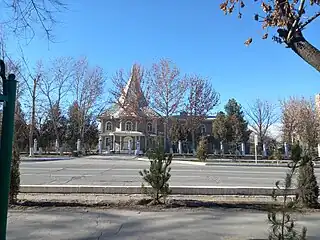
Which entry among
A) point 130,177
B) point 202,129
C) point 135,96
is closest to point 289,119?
point 202,129

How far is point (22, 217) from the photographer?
261 inches

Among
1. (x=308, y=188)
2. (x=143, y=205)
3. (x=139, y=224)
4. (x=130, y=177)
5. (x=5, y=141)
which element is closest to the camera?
(x=5, y=141)

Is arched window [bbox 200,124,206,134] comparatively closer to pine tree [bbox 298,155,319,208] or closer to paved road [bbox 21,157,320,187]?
paved road [bbox 21,157,320,187]

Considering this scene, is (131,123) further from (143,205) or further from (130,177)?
(143,205)

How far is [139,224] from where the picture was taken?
6.14 m

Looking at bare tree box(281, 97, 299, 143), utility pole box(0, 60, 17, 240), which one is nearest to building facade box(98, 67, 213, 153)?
bare tree box(281, 97, 299, 143)

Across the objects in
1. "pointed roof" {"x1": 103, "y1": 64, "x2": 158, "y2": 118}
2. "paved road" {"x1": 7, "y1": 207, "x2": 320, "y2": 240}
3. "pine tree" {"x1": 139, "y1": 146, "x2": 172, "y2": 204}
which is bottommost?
"paved road" {"x1": 7, "y1": 207, "x2": 320, "y2": 240}

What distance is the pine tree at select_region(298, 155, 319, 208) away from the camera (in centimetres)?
809

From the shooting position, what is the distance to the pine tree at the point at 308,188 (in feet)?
26.5

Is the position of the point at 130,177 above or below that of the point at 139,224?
above

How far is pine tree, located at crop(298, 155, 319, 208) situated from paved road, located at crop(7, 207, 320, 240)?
0.81 meters

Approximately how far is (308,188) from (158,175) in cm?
336

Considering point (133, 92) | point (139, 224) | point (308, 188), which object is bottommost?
point (139, 224)

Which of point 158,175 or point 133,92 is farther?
point 133,92
